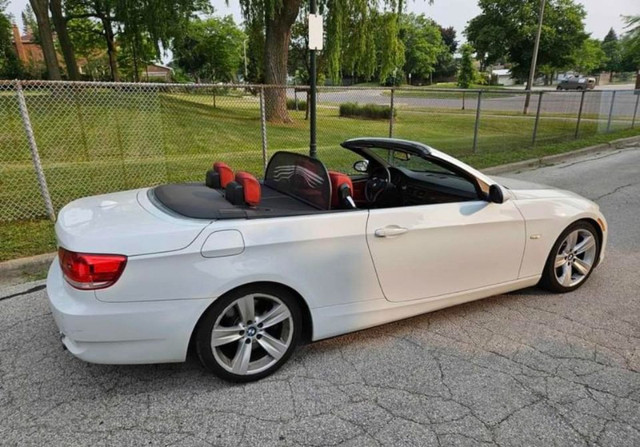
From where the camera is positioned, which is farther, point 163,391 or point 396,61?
point 396,61

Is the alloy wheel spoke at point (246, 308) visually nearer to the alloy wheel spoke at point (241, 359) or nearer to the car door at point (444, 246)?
the alloy wheel spoke at point (241, 359)

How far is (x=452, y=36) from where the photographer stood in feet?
365

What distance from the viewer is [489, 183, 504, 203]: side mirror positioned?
3.16 m

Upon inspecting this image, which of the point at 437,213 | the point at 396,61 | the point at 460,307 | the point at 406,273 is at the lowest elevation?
the point at 460,307

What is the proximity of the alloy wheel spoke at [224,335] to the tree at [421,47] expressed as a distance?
7733 cm

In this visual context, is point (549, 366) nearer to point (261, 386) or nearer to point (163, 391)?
point (261, 386)

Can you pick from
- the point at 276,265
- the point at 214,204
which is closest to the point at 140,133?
the point at 214,204

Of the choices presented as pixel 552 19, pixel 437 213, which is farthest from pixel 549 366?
pixel 552 19

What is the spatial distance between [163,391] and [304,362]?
0.85m

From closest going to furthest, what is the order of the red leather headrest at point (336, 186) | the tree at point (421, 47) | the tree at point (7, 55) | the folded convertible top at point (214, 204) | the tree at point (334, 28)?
1. the folded convertible top at point (214, 204)
2. the red leather headrest at point (336, 186)
3. the tree at point (334, 28)
4. the tree at point (7, 55)
5. the tree at point (421, 47)

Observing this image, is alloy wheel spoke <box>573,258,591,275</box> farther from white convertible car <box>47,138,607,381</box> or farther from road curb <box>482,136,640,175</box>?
road curb <box>482,136,640,175</box>

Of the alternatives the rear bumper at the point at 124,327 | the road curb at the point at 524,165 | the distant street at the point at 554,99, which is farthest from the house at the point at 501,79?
the rear bumper at the point at 124,327

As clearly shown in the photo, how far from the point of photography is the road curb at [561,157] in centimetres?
961

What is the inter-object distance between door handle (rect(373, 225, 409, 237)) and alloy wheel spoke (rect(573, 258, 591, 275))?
192 centimetres
